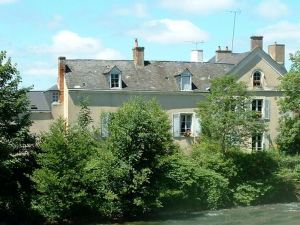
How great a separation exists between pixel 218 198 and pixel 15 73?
14.7 metres

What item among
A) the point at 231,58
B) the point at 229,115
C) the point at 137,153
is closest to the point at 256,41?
the point at 231,58

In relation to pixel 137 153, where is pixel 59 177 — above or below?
→ below

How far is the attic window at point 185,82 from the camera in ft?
150

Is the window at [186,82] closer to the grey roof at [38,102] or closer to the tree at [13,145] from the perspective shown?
the grey roof at [38,102]

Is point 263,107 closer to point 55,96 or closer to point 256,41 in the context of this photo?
point 256,41

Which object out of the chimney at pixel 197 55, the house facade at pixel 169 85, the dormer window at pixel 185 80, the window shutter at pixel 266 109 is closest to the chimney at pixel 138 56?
the house facade at pixel 169 85

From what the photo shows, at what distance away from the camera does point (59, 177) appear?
107ft

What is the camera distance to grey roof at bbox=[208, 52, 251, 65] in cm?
4816

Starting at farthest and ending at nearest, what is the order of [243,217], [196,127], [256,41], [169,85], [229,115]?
[256,41]
[169,85]
[196,127]
[229,115]
[243,217]

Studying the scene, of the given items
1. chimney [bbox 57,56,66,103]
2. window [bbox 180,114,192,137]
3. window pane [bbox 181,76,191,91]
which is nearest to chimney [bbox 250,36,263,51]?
window pane [bbox 181,76,191,91]

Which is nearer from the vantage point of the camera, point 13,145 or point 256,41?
point 13,145

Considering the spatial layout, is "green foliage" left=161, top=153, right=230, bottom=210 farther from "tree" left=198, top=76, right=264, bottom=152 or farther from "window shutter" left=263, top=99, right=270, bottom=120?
"window shutter" left=263, top=99, right=270, bottom=120

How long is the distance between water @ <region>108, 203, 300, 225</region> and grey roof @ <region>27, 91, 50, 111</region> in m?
19.5

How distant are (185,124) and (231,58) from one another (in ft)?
28.1
